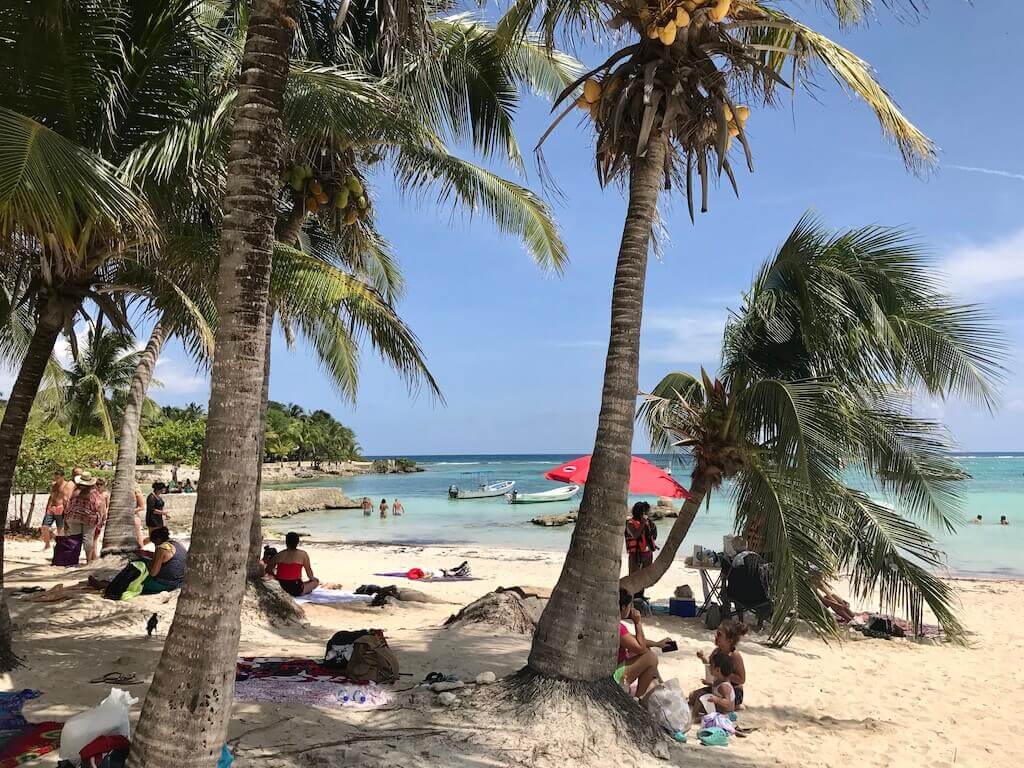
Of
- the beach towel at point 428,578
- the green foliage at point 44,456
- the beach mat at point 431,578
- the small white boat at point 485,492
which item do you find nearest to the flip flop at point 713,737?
the beach mat at point 431,578

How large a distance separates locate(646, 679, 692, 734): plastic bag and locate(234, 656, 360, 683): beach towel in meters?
2.48

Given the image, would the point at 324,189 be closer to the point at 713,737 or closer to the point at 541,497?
the point at 713,737

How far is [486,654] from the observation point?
7.04 metres

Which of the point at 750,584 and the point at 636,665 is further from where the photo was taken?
the point at 750,584

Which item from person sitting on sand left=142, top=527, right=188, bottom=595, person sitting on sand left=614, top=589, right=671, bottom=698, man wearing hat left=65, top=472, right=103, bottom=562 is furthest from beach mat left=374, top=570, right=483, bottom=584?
person sitting on sand left=614, top=589, right=671, bottom=698

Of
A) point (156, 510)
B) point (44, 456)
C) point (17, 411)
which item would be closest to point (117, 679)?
point (17, 411)

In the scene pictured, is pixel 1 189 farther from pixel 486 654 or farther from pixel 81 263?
pixel 486 654

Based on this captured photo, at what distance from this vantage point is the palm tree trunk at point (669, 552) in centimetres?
750

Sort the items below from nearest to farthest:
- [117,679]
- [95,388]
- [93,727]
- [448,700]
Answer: [93,727] → [448,700] → [117,679] → [95,388]

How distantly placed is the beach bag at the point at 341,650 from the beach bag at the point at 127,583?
3048 mm

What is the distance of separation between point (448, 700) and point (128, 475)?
29.6 ft

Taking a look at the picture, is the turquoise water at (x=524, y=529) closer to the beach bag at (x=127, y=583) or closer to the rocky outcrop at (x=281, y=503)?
the rocky outcrop at (x=281, y=503)

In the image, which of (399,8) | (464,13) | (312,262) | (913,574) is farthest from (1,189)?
(913,574)

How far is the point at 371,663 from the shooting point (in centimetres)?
597
